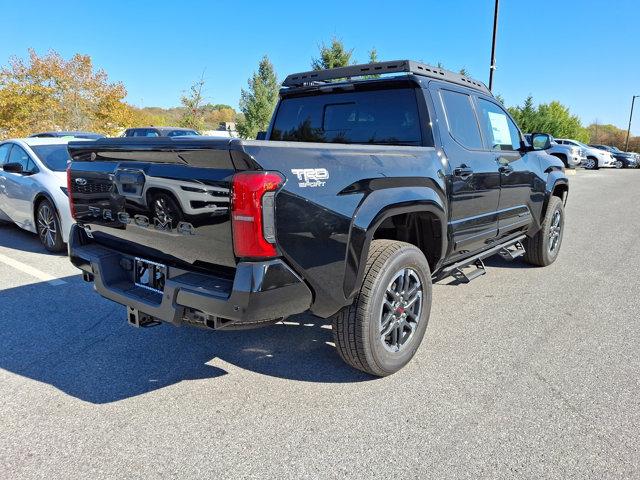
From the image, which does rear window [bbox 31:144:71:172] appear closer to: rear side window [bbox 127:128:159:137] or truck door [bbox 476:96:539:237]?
truck door [bbox 476:96:539:237]

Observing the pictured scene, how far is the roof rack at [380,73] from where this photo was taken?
358 cm

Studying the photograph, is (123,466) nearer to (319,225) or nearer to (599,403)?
(319,225)

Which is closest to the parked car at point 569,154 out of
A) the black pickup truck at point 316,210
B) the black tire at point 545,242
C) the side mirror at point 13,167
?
the black tire at point 545,242

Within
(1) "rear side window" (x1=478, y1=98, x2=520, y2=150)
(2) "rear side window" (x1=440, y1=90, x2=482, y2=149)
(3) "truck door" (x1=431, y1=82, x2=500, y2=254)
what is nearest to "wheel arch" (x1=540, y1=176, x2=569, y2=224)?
(1) "rear side window" (x1=478, y1=98, x2=520, y2=150)

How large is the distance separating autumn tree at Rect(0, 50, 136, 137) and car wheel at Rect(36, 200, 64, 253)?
20.0 m

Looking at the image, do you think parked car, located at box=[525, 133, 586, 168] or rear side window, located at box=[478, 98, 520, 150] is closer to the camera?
rear side window, located at box=[478, 98, 520, 150]

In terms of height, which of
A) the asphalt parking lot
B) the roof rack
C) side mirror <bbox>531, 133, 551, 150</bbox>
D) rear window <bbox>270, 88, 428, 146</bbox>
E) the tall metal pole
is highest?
the tall metal pole

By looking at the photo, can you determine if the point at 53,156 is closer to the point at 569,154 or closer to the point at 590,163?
the point at 569,154

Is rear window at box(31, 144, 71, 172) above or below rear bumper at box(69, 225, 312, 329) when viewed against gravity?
above

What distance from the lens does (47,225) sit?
6219mm

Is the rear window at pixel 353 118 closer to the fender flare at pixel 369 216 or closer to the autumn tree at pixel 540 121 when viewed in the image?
the fender flare at pixel 369 216

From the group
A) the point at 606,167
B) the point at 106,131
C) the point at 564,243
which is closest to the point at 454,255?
the point at 564,243

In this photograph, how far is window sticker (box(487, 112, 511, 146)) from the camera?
4531 mm

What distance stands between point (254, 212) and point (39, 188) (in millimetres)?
5324
